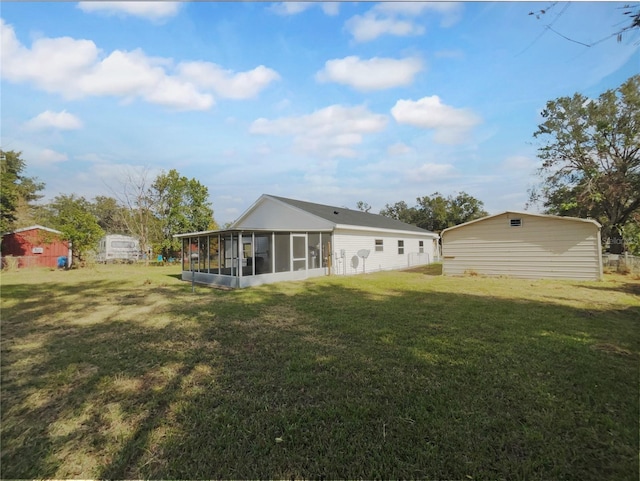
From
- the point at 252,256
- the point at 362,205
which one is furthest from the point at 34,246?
the point at 362,205

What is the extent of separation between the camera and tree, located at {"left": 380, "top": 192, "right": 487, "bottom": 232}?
3219 cm

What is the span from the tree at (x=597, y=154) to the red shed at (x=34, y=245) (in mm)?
33579

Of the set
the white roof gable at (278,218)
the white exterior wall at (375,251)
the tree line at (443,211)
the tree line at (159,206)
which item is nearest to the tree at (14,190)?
the tree line at (159,206)

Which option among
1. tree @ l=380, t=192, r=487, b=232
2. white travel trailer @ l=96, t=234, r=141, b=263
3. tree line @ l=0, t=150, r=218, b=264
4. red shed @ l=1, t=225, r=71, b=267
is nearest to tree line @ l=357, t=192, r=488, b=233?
tree @ l=380, t=192, r=487, b=232

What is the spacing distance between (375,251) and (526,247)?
24.9 ft

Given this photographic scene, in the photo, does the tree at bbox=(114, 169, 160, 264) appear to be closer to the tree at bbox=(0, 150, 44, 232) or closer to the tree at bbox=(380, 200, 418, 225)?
the tree at bbox=(0, 150, 44, 232)

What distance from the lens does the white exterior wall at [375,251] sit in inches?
607

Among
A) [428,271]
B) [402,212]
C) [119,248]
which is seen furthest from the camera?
[402,212]

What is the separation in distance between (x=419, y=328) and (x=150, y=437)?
4333 millimetres

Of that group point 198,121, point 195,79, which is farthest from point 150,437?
point 198,121

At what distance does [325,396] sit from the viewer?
3.02 meters

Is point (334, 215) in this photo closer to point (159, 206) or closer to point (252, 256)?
point (252, 256)

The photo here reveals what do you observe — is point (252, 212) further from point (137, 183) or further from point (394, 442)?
point (394, 442)

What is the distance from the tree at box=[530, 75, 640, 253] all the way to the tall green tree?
2574 cm
